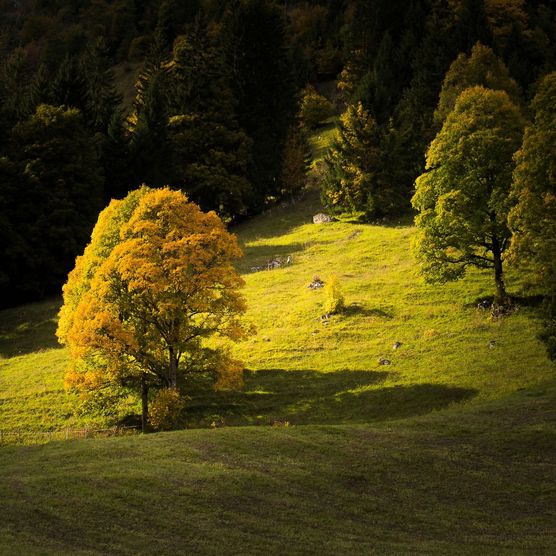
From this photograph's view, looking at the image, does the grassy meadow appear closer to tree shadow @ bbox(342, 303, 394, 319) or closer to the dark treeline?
tree shadow @ bbox(342, 303, 394, 319)

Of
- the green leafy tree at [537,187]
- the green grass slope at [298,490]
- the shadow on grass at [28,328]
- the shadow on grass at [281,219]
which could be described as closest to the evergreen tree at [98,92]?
the shadow on grass at [281,219]

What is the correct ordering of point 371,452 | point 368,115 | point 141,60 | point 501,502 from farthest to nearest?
point 141,60 → point 368,115 → point 371,452 → point 501,502

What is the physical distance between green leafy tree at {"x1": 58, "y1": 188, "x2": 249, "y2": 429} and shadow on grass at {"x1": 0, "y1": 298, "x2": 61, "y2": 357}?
48.2 feet

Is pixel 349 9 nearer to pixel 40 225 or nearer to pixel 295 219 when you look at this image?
pixel 295 219

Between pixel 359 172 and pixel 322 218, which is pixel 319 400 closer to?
pixel 359 172

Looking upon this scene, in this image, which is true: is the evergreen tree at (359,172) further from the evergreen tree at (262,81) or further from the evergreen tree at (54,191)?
the evergreen tree at (54,191)

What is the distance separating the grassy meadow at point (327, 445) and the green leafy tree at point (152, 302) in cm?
324

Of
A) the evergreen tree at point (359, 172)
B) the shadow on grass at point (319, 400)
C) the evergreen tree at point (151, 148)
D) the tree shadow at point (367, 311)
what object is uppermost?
the evergreen tree at point (151, 148)

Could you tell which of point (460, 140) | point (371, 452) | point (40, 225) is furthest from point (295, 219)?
point (371, 452)

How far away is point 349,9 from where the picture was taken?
6599 inches

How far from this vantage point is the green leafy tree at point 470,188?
50250mm

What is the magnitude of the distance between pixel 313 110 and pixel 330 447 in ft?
336

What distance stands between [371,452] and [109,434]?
16.8 m

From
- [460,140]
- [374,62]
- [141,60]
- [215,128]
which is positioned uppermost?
[141,60]
